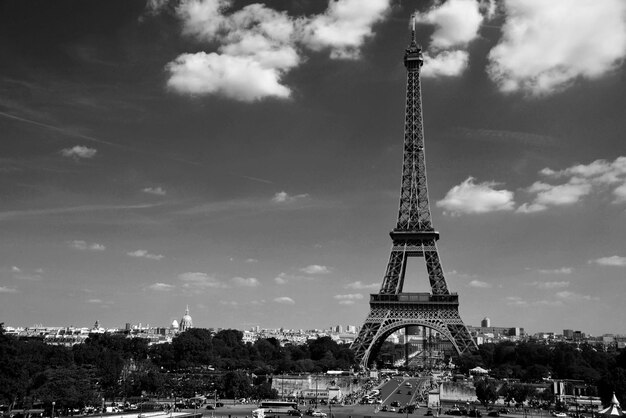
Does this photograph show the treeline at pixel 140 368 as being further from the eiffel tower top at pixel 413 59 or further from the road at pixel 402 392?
the eiffel tower top at pixel 413 59

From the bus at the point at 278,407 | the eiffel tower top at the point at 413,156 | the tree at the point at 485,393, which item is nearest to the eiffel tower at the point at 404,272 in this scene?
the eiffel tower top at the point at 413,156

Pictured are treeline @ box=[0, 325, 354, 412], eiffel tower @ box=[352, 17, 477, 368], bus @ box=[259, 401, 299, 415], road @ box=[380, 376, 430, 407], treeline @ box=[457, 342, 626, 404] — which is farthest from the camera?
eiffel tower @ box=[352, 17, 477, 368]

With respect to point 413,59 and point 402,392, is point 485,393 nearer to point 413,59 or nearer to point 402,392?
point 402,392

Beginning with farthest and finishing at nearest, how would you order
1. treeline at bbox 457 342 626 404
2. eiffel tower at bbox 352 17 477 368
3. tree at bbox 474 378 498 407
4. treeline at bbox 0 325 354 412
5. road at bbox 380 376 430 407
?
eiffel tower at bbox 352 17 477 368 → treeline at bbox 457 342 626 404 → road at bbox 380 376 430 407 → tree at bbox 474 378 498 407 → treeline at bbox 0 325 354 412

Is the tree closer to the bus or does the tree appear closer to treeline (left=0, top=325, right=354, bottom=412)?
the bus

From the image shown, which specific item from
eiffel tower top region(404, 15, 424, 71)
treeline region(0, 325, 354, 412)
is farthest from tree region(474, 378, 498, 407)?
eiffel tower top region(404, 15, 424, 71)

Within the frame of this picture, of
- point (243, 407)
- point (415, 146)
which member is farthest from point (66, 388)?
point (415, 146)

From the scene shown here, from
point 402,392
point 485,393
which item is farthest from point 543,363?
point 485,393

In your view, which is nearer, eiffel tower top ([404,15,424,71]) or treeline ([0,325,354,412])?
treeline ([0,325,354,412])
